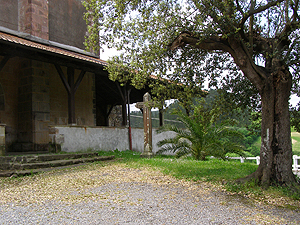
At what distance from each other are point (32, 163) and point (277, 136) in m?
5.82

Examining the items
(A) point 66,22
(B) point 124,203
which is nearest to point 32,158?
(B) point 124,203

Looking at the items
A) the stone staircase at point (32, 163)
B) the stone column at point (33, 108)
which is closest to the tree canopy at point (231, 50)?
the stone staircase at point (32, 163)

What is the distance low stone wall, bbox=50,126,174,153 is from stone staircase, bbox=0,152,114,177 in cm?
158

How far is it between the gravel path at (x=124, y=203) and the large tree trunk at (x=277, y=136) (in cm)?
96

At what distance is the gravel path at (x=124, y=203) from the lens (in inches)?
136

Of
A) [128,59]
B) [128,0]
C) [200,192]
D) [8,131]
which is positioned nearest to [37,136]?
[8,131]

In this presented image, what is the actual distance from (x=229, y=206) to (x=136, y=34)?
4.04 meters

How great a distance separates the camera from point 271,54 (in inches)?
199

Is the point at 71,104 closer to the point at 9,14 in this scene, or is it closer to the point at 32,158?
the point at 32,158

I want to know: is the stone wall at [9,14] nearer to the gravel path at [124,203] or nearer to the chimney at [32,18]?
the chimney at [32,18]

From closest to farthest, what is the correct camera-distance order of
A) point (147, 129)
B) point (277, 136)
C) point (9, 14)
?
point (277, 136) → point (147, 129) → point (9, 14)

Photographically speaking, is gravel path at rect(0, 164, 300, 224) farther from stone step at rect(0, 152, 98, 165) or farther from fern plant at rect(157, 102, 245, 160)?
fern plant at rect(157, 102, 245, 160)

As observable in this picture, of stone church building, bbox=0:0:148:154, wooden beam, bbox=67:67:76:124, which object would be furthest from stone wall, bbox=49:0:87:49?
wooden beam, bbox=67:67:76:124

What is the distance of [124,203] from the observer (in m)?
4.11
